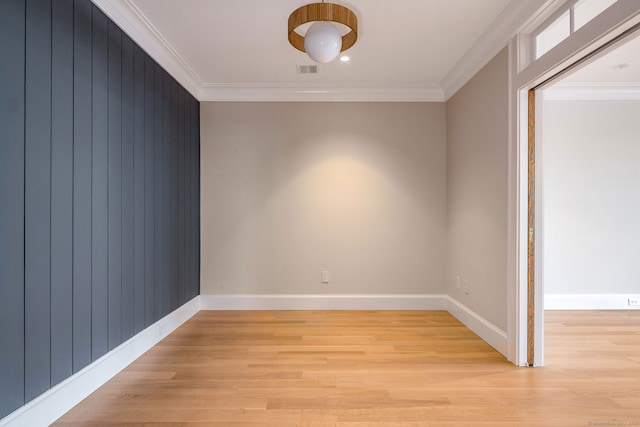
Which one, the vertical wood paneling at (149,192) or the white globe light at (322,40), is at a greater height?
the white globe light at (322,40)

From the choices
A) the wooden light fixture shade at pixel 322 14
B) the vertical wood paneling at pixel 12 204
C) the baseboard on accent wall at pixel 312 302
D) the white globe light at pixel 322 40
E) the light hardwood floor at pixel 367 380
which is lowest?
the light hardwood floor at pixel 367 380

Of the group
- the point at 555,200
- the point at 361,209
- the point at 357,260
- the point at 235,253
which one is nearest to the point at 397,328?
the point at 357,260

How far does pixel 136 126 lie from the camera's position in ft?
8.73

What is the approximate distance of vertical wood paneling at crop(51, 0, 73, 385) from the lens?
181 cm

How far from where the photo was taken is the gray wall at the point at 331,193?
408 cm

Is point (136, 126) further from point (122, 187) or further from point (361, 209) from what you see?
point (361, 209)

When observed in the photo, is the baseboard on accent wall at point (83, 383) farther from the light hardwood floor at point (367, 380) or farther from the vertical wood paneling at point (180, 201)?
the vertical wood paneling at point (180, 201)

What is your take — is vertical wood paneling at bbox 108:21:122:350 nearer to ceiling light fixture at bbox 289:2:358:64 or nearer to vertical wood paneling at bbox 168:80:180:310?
vertical wood paneling at bbox 168:80:180:310

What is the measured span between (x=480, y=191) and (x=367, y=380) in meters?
1.97

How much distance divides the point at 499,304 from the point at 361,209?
71.2 inches

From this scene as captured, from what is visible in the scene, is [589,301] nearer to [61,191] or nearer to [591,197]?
[591,197]

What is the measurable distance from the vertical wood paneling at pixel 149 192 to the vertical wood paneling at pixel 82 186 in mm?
706

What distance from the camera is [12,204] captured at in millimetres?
1568

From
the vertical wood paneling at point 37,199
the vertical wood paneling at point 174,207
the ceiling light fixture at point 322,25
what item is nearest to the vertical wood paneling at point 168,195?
the vertical wood paneling at point 174,207
